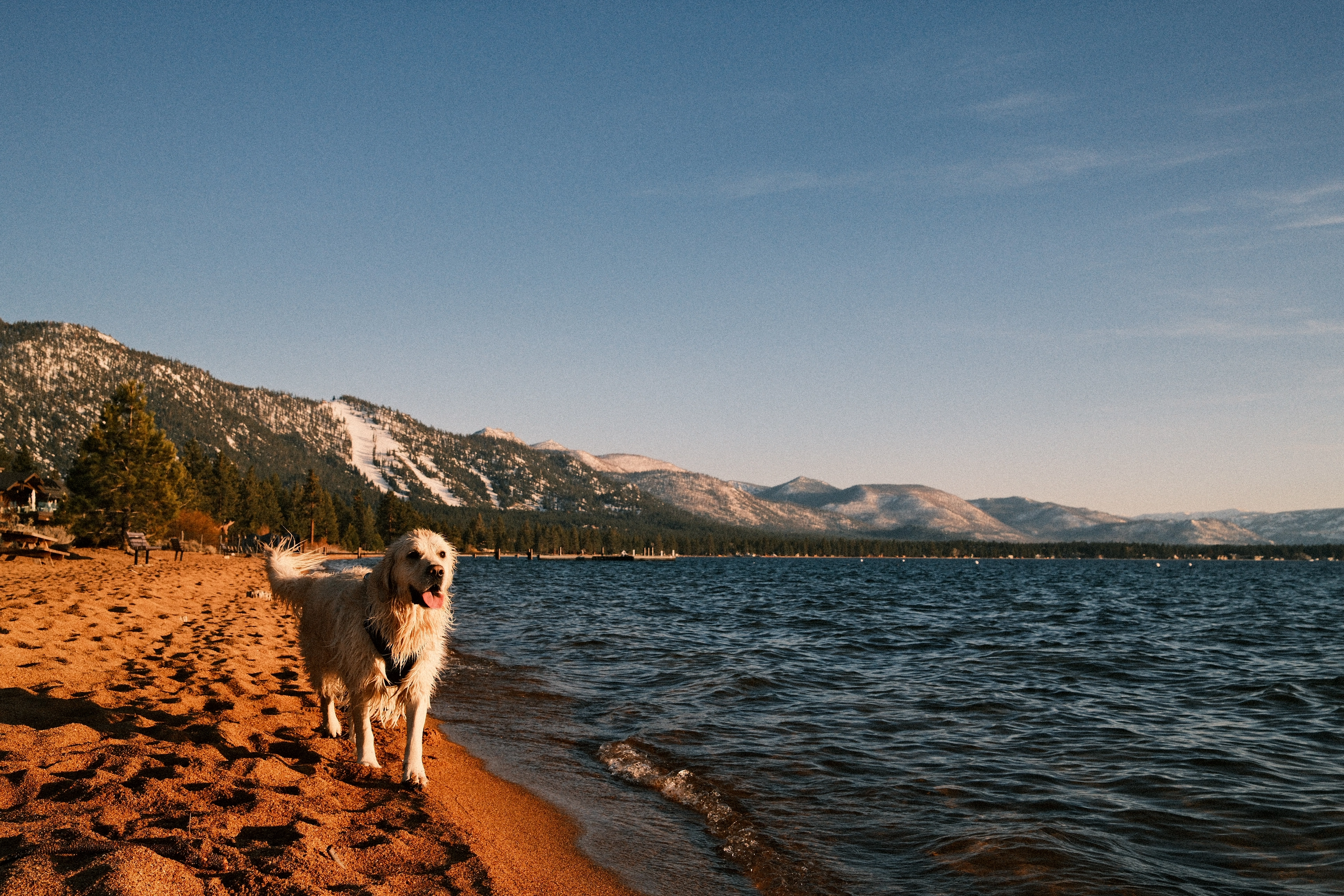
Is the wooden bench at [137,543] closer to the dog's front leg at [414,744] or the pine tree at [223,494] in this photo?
the dog's front leg at [414,744]

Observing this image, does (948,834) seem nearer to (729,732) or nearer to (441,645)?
(729,732)

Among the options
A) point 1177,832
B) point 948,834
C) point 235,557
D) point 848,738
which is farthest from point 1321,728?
point 235,557

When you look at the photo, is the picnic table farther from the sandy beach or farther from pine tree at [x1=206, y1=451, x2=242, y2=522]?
pine tree at [x1=206, y1=451, x2=242, y2=522]

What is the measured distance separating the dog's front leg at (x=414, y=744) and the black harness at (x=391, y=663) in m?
0.23

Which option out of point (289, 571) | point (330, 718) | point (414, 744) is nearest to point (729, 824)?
point (414, 744)

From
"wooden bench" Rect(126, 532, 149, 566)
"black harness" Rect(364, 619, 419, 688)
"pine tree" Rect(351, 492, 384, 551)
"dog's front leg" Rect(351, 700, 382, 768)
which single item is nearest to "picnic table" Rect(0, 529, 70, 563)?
"wooden bench" Rect(126, 532, 149, 566)

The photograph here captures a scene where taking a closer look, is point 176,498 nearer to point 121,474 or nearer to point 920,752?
point 121,474

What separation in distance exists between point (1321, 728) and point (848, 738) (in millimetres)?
→ 8001

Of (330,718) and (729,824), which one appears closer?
(729,824)

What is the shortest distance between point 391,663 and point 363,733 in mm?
871

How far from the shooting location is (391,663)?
7.20 meters

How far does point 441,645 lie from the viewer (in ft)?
25.1

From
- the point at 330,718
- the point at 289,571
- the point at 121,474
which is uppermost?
the point at 121,474

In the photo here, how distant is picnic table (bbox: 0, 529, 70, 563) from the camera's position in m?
27.8
